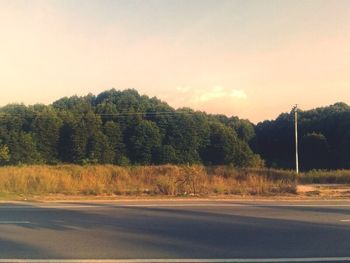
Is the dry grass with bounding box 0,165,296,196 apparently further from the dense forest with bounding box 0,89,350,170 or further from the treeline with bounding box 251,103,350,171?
the treeline with bounding box 251,103,350,171

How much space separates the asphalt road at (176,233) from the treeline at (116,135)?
70548 millimetres

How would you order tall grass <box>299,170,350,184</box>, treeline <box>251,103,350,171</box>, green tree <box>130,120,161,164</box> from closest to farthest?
tall grass <box>299,170,350,184</box>, treeline <box>251,103,350,171</box>, green tree <box>130,120,161,164</box>

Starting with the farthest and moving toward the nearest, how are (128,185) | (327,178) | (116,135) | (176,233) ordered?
1. (116,135)
2. (327,178)
3. (128,185)
4. (176,233)

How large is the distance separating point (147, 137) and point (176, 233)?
9428 cm

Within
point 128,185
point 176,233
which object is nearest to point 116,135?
point 128,185

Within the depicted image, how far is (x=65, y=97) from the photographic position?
404 ft

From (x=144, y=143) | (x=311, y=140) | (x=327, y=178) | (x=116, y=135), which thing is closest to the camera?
(x=327, y=178)

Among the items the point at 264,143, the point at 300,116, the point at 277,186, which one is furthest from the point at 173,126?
the point at 277,186

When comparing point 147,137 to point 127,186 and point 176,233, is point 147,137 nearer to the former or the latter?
point 127,186

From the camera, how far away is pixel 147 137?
343 ft

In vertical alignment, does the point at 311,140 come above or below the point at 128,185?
above

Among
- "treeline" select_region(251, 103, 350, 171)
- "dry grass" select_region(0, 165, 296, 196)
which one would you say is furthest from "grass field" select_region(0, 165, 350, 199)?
"treeline" select_region(251, 103, 350, 171)

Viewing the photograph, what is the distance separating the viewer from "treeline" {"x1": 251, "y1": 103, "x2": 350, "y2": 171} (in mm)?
99787

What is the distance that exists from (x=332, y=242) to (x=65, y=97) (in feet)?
387
